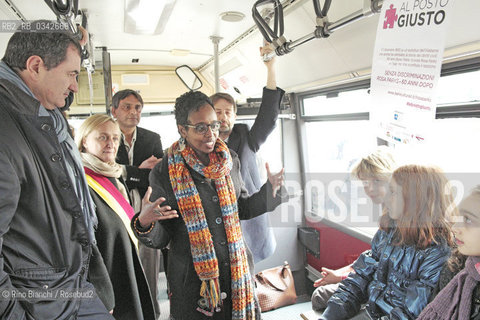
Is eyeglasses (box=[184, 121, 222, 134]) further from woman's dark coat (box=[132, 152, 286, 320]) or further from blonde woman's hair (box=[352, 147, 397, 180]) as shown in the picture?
blonde woman's hair (box=[352, 147, 397, 180])

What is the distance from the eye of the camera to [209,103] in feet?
6.27

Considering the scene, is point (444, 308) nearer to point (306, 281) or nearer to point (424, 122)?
point (424, 122)

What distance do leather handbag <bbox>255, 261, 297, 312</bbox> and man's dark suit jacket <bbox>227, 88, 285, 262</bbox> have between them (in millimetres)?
1416

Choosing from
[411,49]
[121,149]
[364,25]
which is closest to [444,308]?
[411,49]

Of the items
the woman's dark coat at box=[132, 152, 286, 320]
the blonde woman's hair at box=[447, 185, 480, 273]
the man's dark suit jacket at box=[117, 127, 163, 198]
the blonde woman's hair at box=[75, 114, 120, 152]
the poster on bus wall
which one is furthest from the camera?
the man's dark suit jacket at box=[117, 127, 163, 198]

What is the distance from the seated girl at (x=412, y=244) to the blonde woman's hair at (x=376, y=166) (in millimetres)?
208

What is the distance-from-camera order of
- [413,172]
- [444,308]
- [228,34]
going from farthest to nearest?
1. [228,34]
2. [413,172]
3. [444,308]

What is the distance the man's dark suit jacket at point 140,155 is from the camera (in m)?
2.78

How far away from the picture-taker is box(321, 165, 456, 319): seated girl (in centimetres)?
174

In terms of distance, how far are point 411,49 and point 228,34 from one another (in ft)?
8.30

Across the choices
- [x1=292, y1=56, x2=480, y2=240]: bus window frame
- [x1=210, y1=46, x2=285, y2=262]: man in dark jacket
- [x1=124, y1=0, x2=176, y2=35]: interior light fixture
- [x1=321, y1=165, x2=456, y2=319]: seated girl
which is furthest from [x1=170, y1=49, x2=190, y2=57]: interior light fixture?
[x1=321, y1=165, x2=456, y2=319]: seated girl

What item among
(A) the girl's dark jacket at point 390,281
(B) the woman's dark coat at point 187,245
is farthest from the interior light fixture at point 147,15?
(A) the girl's dark jacket at point 390,281

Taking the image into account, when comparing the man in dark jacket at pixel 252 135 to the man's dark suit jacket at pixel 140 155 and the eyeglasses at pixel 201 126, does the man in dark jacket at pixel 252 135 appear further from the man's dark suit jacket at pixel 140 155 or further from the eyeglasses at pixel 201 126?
the man's dark suit jacket at pixel 140 155

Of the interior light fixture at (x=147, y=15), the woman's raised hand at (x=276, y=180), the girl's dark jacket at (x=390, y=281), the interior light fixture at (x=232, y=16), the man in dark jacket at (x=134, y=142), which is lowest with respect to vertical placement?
the girl's dark jacket at (x=390, y=281)
